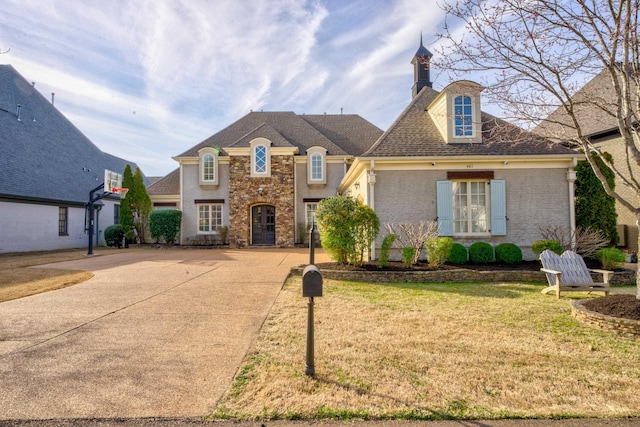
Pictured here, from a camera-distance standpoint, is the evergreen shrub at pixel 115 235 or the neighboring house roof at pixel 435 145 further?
the evergreen shrub at pixel 115 235

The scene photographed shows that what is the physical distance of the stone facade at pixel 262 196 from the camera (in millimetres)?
17609

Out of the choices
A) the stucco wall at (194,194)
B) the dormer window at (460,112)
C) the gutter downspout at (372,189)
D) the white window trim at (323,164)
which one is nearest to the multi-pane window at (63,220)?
the stucco wall at (194,194)

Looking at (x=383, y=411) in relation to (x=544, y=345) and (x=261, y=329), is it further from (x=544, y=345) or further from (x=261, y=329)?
(x=544, y=345)

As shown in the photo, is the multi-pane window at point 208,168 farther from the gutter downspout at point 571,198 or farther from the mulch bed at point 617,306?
the mulch bed at point 617,306

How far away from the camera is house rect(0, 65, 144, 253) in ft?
49.7

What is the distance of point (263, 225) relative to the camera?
60.4 feet

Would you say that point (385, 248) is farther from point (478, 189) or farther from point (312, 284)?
point (312, 284)

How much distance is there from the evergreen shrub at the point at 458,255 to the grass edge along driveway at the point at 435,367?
377 centimetres

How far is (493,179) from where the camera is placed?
1040 cm

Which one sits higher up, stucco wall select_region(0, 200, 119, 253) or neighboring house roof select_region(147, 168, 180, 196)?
neighboring house roof select_region(147, 168, 180, 196)

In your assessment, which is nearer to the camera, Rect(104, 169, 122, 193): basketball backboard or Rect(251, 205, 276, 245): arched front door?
Rect(104, 169, 122, 193): basketball backboard

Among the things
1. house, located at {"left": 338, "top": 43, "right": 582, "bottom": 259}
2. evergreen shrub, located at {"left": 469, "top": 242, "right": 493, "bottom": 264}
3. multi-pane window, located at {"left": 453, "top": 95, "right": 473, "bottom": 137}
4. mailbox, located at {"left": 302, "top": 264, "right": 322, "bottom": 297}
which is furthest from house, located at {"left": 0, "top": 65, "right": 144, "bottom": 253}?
evergreen shrub, located at {"left": 469, "top": 242, "right": 493, "bottom": 264}

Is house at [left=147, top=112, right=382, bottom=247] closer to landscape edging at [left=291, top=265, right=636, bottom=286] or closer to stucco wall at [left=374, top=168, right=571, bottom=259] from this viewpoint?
stucco wall at [left=374, top=168, right=571, bottom=259]

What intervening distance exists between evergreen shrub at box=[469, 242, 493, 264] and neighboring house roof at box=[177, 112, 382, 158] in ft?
33.1
